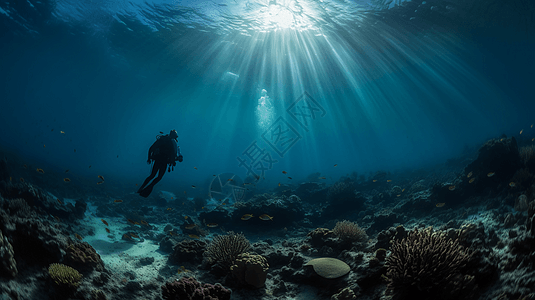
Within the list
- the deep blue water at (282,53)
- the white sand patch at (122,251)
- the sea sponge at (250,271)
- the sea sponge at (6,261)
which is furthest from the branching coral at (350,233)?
the deep blue water at (282,53)

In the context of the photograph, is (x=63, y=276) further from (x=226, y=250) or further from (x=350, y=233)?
(x=350, y=233)

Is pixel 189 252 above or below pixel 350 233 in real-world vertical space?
below

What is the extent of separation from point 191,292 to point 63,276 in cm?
254

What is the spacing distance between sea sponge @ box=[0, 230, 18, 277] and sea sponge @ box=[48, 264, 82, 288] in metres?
0.49

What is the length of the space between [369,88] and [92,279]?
119 feet

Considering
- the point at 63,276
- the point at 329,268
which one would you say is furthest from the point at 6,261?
the point at 329,268

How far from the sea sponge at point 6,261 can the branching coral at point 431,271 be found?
6415mm

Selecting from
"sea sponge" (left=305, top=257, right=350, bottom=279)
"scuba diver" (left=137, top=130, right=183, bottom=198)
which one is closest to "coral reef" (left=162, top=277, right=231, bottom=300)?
"sea sponge" (left=305, top=257, right=350, bottom=279)

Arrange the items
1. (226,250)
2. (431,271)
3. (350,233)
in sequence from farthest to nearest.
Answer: (350,233) < (226,250) < (431,271)

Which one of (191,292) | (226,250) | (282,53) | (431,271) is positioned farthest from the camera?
(282,53)

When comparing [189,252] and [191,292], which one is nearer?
[191,292]

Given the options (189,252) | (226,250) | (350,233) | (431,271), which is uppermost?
(350,233)

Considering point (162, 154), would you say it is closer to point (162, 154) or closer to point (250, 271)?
point (162, 154)

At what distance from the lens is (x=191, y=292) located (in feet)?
12.5
